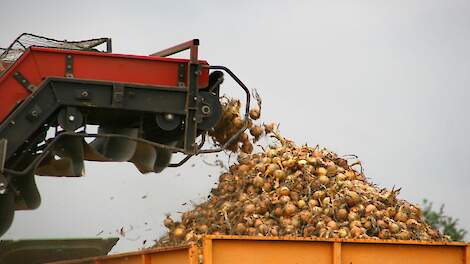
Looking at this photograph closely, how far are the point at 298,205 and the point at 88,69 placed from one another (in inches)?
88.3

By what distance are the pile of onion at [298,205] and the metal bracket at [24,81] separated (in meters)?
1.89

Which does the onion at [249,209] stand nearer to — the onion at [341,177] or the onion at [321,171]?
the onion at [321,171]

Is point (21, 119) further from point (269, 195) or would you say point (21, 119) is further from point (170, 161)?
point (269, 195)

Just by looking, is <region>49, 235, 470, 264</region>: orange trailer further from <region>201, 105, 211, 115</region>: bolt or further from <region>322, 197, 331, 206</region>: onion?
<region>322, 197, 331, 206</region>: onion

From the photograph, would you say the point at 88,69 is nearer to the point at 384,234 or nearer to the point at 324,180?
the point at 324,180

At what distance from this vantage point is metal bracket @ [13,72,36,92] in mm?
6621

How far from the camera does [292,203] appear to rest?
7598 millimetres

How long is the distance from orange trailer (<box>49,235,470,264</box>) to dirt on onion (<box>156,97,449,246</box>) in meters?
1.00

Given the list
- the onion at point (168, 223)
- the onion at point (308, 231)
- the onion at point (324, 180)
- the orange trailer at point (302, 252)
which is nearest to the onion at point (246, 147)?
the onion at point (324, 180)

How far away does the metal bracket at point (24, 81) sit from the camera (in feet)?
21.7

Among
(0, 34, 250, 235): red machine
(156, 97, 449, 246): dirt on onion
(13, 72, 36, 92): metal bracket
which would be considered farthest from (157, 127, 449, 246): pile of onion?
(13, 72, 36, 92): metal bracket

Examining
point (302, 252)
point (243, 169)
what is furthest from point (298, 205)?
point (302, 252)

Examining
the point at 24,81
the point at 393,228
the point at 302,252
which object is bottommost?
the point at 302,252

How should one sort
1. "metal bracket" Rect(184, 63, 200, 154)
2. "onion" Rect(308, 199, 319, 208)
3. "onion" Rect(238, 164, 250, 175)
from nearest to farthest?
"metal bracket" Rect(184, 63, 200, 154) → "onion" Rect(308, 199, 319, 208) → "onion" Rect(238, 164, 250, 175)
